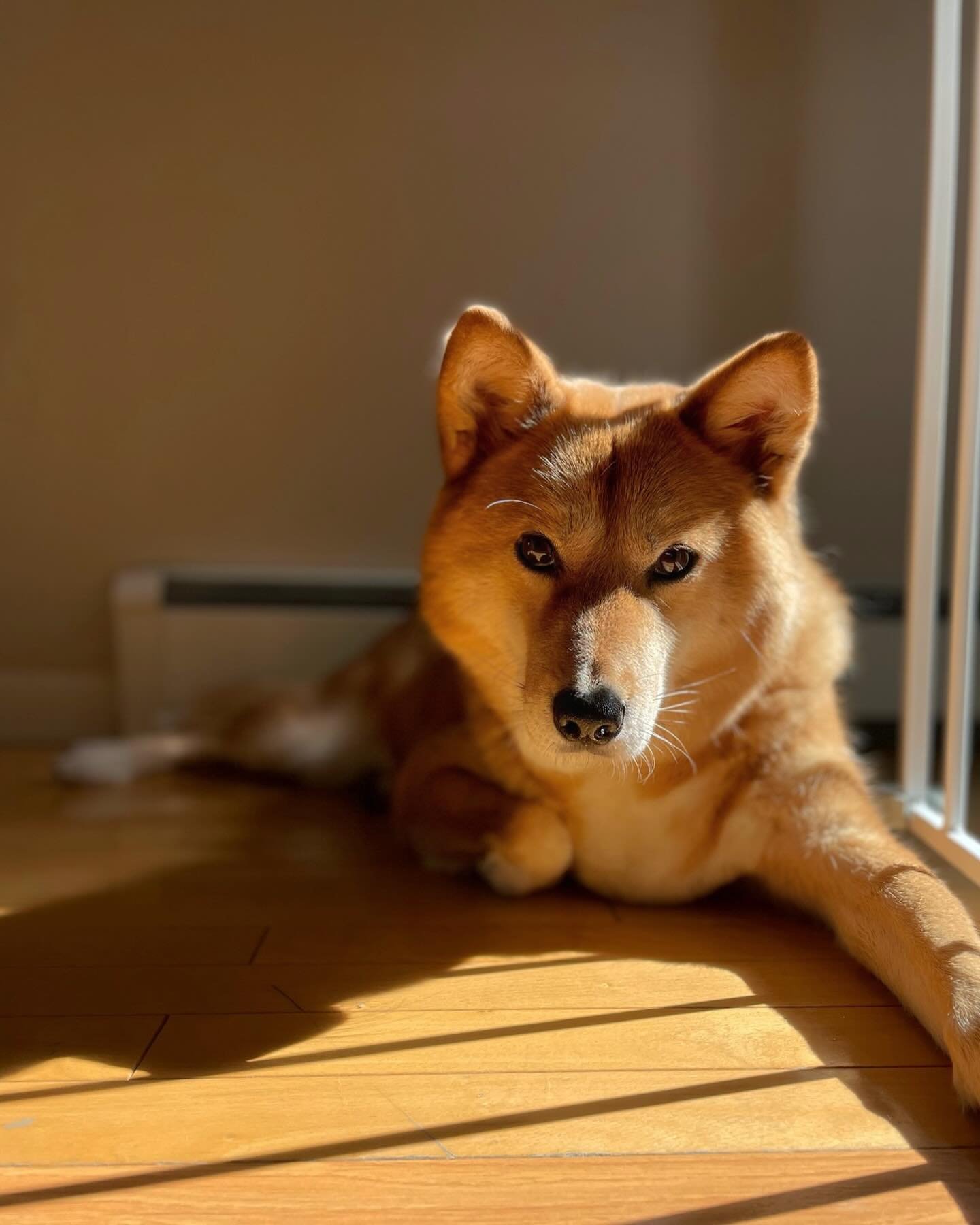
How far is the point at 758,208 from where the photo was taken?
244 centimetres

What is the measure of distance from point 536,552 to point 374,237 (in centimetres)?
139

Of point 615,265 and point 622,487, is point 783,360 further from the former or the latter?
point 615,265

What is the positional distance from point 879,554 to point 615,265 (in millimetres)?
929

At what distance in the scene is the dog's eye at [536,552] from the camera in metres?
1.35

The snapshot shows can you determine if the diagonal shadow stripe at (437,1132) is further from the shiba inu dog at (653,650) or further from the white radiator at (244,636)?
the white radiator at (244,636)

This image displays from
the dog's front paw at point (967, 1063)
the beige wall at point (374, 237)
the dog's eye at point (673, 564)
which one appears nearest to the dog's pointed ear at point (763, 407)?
the dog's eye at point (673, 564)

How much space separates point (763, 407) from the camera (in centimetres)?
136

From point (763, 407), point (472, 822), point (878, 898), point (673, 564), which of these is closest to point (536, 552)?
point (673, 564)

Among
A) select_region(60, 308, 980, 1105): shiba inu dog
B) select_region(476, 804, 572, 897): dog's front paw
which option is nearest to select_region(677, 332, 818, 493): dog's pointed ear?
select_region(60, 308, 980, 1105): shiba inu dog

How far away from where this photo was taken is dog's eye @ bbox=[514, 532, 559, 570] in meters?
1.35

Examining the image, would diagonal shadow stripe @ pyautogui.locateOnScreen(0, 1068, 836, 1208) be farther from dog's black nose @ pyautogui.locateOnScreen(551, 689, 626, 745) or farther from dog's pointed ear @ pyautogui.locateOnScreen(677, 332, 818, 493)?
dog's pointed ear @ pyautogui.locateOnScreen(677, 332, 818, 493)

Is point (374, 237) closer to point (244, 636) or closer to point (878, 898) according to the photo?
point (244, 636)

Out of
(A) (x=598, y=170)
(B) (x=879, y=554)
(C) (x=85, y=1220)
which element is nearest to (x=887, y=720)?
(B) (x=879, y=554)

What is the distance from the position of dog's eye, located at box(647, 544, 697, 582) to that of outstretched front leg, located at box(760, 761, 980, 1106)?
340mm
